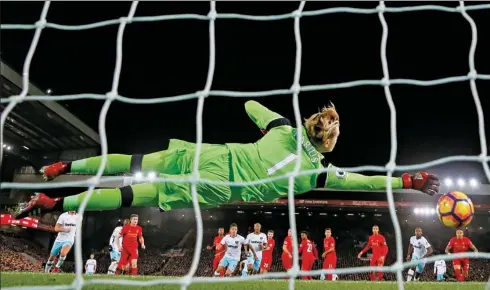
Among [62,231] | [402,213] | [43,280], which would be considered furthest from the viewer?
[402,213]

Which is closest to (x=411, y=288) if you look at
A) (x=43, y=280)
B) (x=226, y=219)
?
(x=43, y=280)

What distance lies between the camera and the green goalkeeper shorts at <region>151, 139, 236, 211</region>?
3.43m

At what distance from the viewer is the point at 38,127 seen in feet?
84.0

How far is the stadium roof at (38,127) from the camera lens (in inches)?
788

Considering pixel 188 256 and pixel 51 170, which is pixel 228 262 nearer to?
pixel 51 170

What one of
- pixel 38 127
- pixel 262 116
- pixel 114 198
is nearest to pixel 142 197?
pixel 114 198

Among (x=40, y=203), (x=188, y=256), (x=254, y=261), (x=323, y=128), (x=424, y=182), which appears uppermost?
(x=323, y=128)

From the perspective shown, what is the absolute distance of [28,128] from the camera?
83.7ft

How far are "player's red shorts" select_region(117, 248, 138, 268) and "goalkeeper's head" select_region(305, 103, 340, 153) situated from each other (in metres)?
7.74

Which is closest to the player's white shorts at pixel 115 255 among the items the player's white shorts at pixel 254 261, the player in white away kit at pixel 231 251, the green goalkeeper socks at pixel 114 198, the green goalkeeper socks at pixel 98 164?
the player in white away kit at pixel 231 251

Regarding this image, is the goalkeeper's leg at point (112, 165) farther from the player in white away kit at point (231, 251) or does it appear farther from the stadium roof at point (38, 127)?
the stadium roof at point (38, 127)

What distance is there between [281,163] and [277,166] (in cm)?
4

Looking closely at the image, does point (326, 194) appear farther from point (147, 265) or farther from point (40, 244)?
point (40, 244)

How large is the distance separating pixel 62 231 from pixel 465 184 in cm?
2080
